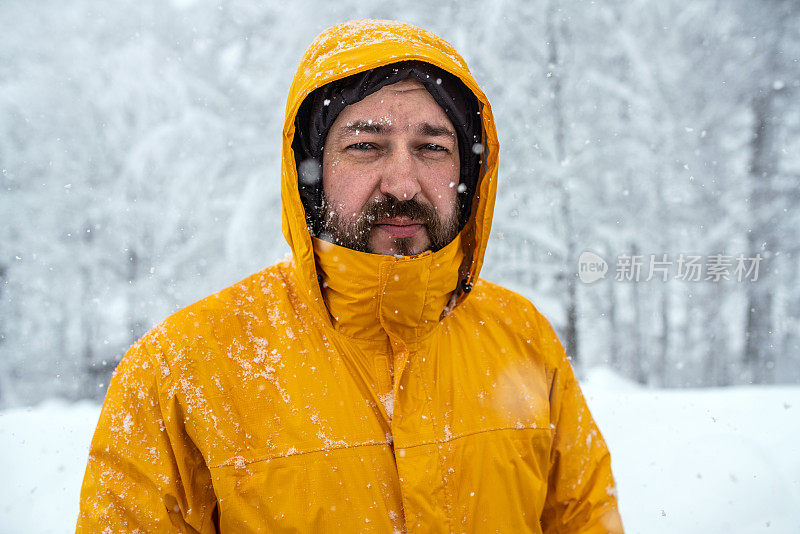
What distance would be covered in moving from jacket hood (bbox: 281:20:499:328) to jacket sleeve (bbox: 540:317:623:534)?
0.49 m

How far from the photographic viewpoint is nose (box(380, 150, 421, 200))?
1.54 meters

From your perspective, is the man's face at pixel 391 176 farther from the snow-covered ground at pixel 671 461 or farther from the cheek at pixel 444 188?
the snow-covered ground at pixel 671 461

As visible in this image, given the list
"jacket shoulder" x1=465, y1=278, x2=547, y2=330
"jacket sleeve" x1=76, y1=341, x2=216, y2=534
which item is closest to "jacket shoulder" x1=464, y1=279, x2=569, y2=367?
"jacket shoulder" x1=465, y1=278, x2=547, y2=330

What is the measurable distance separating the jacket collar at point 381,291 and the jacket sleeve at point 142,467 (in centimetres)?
54

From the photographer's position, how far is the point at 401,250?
61.9 inches

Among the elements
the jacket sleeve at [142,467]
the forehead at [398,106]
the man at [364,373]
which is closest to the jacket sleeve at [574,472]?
the man at [364,373]

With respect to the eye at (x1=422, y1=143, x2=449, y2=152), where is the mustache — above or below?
below

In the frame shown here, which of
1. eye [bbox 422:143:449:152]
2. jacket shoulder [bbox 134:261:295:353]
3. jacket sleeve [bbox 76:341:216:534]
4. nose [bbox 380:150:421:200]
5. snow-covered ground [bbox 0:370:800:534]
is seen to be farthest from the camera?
snow-covered ground [bbox 0:370:800:534]

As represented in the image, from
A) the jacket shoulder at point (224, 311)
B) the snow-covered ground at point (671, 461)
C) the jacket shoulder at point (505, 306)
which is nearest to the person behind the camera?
the jacket shoulder at point (224, 311)

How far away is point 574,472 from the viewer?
5.44 feet

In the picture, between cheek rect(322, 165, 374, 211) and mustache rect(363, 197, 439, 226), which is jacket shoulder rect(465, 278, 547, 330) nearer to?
mustache rect(363, 197, 439, 226)

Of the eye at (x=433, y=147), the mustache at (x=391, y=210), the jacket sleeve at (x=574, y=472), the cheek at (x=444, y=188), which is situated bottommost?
the jacket sleeve at (x=574, y=472)

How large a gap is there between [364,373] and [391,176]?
636 millimetres

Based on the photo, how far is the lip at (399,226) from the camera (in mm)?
1560
